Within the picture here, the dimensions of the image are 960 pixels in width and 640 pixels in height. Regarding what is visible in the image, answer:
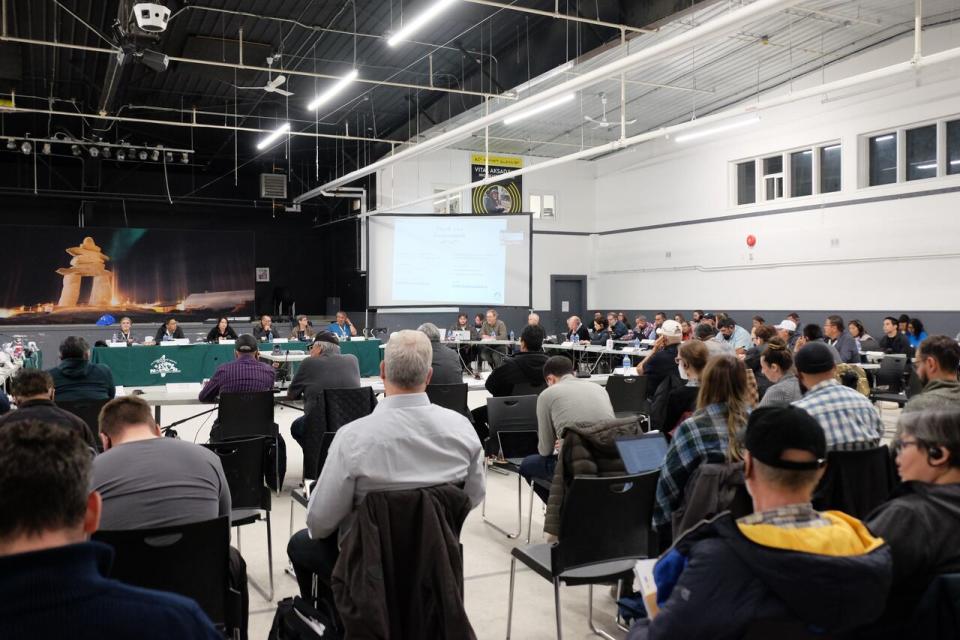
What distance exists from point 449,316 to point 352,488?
14748mm

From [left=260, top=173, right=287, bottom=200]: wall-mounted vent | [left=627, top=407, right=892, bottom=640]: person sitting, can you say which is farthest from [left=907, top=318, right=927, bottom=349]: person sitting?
[left=260, top=173, right=287, bottom=200]: wall-mounted vent

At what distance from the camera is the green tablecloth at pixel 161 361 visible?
10344 mm

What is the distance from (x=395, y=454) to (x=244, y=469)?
158 cm

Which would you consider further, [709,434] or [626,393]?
[626,393]

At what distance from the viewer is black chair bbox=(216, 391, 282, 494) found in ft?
16.4

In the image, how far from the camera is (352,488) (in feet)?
7.59

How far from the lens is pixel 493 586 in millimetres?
3826

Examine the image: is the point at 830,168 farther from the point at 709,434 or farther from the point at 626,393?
the point at 709,434

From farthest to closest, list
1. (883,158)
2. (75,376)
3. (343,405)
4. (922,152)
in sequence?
(883,158) < (922,152) < (343,405) < (75,376)

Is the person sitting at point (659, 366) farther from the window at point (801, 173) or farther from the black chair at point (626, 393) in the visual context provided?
the window at point (801, 173)

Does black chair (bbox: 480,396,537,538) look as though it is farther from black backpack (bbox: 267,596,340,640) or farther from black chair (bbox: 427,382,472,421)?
black backpack (bbox: 267,596,340,640)

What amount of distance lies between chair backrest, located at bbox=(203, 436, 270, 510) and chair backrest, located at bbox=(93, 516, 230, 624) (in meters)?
1.25

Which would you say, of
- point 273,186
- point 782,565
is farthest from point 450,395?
point 273,186

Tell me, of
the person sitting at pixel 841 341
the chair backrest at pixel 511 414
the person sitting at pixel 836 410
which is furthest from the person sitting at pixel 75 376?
the person sitting at pixel 841 341
